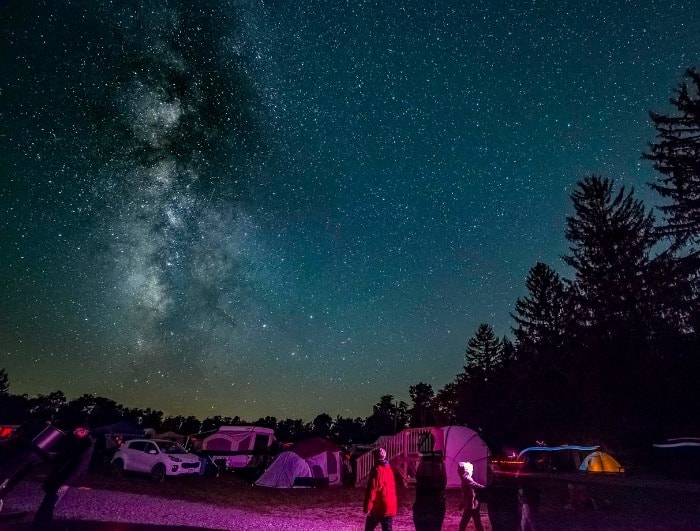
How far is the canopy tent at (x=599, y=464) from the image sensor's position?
18641 mm

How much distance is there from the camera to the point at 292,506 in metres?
14.1

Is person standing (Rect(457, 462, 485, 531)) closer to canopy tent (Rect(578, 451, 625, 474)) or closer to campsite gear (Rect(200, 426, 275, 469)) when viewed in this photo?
canopy tent (Rect(578, 451, 625, 474))

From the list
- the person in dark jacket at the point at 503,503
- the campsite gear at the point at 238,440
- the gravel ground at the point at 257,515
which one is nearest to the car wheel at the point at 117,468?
the gravel ground at the point at 257,515

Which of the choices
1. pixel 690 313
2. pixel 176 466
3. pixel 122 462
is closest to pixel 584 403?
pixel 690 313

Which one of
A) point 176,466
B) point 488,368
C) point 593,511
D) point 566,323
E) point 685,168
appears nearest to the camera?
point 593,511

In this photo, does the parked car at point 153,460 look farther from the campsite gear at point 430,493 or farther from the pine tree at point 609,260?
the pine tree at point 609,260

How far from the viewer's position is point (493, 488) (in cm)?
1547

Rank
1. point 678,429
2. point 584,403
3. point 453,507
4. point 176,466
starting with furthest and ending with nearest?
point 584,403 → point 678,429 → point 176,466 → point 453,507

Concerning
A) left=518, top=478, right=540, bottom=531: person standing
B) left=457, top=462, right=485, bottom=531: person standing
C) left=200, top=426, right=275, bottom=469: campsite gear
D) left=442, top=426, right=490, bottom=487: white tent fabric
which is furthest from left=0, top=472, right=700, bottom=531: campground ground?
left=200, top=426, right=275, bottom=469: campsite gear

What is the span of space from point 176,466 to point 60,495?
13289 millimetres

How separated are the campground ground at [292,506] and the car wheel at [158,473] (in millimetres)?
472

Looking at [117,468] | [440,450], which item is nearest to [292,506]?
[440,450]

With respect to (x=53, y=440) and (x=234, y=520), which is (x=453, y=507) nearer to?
(x=234, y=520)

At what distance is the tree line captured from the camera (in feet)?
73.4
